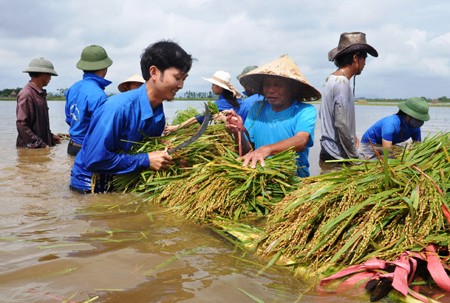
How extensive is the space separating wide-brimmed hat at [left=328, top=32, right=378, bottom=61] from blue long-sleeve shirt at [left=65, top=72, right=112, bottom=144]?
9.67ft

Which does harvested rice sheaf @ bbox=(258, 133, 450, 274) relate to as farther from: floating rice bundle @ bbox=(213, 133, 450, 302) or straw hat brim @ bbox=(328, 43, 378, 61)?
straw hat brim @ bbox=(328, 43, 378, 61)

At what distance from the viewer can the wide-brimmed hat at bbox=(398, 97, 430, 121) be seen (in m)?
6.09

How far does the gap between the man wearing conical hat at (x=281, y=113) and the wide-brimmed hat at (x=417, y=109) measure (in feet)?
8.87

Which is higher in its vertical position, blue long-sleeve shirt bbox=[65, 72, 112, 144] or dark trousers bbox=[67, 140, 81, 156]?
blue long-sleeve shirt bbox=[65, 72, 112, 144]

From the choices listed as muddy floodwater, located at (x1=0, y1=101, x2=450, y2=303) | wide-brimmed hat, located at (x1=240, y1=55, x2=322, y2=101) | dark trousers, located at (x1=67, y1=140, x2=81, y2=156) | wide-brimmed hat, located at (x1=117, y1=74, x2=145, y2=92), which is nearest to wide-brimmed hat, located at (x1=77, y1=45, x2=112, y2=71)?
dark trousers, located at (x1=67, y1=140, x2=81, y2=156)

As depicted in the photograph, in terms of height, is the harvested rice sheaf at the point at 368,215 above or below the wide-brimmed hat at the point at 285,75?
below

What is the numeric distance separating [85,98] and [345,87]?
320 centimetres

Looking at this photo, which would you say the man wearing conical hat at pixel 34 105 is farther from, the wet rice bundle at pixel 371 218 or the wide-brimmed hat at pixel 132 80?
the wet rice bundle at pixel 371 218

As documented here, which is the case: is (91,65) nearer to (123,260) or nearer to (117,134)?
(117,134)

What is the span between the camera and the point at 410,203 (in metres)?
2.03

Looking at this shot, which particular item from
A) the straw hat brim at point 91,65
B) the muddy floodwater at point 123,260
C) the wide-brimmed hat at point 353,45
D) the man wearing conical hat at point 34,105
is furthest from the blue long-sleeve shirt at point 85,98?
the wide-brimmed hat at point 353,45

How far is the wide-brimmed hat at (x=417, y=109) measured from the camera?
6.09m

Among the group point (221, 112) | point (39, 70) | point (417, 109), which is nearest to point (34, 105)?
point (39, 70)

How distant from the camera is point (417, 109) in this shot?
6.11m
